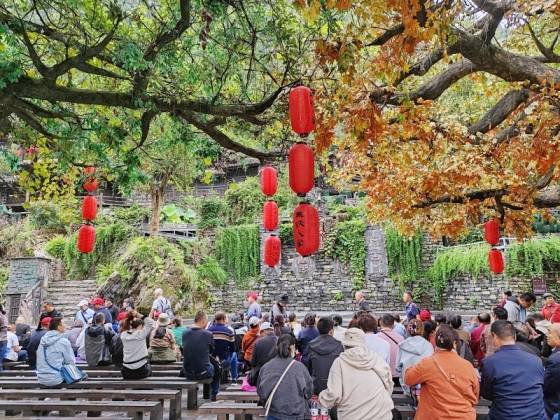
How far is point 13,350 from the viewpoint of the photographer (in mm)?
9039

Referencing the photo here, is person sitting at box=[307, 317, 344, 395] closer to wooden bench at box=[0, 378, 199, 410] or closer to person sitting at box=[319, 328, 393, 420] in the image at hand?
person sitting at box=[319, 328, 393, 420]

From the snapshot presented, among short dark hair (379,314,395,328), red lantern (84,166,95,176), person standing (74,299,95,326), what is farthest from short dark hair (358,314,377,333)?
person standing (74,299,95,326)

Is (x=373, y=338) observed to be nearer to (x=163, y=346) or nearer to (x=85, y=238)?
(x=163, y=346)

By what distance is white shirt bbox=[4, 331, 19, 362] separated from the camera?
29.0 ft

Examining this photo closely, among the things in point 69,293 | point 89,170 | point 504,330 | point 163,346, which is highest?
point 89,170

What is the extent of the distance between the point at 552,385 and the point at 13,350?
356 inches

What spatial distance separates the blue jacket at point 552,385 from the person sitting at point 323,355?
6.39 ft

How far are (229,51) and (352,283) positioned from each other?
1627 centimetres

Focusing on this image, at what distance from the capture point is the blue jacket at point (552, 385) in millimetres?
4047

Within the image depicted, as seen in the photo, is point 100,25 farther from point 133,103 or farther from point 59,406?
point 59,406

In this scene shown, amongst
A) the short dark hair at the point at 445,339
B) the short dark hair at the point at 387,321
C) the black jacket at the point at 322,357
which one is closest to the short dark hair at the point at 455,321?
the short dark hair at the point at 387,321

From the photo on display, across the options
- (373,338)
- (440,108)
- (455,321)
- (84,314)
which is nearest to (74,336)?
(84,314)

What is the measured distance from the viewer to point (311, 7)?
3881 mm

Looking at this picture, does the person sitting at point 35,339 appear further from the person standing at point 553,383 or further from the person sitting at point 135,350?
the person standing at point 553,383
